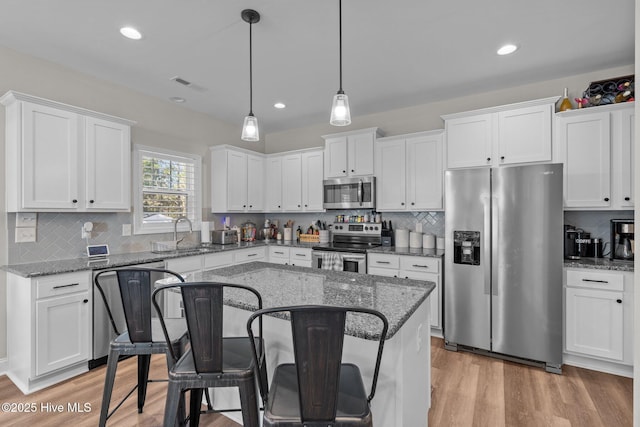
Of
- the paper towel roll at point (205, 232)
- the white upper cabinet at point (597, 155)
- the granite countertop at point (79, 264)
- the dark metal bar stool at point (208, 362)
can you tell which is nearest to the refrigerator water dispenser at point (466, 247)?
the white upper cabinet at point (597, 155)

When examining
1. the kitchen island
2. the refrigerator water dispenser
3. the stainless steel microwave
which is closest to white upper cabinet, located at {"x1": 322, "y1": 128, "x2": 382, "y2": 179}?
the stainless steel microwave

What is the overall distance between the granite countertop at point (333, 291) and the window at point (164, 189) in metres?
2.10

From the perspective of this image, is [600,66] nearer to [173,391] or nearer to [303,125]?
[303,125]

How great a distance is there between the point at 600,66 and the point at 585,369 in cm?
286

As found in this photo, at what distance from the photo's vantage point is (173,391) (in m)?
1.27

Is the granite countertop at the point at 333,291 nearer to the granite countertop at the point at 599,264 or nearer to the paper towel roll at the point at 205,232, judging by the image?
the granite countertop at the point at 599,264

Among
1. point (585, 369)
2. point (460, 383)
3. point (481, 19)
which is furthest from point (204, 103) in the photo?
point (585, 369)

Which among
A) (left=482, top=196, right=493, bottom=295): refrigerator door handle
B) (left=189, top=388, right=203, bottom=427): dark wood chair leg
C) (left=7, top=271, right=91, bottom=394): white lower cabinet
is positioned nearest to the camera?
(left=189, top=388, right=203, bottom=427): dark wood chair leg

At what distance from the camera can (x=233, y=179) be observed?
4496mm

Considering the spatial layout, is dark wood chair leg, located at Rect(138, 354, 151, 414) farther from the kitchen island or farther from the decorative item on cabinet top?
the decorative item on cabinet top

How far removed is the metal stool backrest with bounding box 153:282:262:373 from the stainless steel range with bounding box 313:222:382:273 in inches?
103

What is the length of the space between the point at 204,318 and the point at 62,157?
258 cm

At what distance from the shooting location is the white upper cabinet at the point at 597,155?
2.73 m

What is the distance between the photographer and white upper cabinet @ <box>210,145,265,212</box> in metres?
4.40
